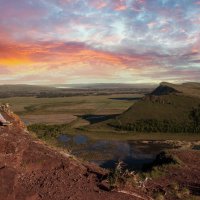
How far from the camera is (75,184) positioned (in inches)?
757

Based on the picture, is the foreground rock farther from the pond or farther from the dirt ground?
the pond

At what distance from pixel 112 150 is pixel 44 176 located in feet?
138

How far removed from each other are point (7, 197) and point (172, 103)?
7665 centimetres

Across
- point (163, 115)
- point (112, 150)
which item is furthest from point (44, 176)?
point (163, 115)

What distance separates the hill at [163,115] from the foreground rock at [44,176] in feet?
202

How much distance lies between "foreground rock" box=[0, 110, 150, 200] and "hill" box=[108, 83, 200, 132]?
6146 centimetres

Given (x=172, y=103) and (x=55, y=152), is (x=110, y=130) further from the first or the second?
(x=55, y=152)

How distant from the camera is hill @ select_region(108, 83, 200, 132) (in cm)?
8150

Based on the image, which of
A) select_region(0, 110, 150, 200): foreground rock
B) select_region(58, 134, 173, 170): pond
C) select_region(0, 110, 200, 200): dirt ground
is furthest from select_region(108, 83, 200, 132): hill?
select_region(0, 110, 150, 200): foreground rock

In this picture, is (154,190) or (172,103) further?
(172,103)

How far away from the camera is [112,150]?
200 feet

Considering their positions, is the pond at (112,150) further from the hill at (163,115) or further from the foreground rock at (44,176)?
the foreground rock at (44,176)

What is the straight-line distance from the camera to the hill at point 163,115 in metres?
81.5

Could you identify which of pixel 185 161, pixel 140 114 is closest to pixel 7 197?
pixel 185 161
